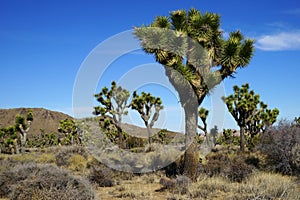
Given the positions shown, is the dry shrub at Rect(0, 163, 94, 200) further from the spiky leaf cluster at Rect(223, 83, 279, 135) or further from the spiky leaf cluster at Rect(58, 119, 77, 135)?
the spiky leaf cluster at Rect(58, 119, 77, 135)

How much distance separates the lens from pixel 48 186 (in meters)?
7.02

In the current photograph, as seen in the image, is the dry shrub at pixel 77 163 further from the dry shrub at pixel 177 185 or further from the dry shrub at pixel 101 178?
the dry shrub at pixel 177 185

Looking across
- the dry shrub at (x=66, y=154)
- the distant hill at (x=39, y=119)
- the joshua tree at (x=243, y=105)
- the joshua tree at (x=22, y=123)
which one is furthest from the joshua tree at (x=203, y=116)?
the distant hill at (x=39, y=119)

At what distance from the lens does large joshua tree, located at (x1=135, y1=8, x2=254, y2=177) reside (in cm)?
1108

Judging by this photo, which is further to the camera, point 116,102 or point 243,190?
point 116,102

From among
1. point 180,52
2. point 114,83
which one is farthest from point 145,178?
point 114,83

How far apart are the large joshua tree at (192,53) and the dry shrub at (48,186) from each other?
15.3 feet

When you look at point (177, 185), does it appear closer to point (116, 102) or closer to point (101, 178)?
point (101, 178)

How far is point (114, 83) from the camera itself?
2541 cm

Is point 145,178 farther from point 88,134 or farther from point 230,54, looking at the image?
point 88,134

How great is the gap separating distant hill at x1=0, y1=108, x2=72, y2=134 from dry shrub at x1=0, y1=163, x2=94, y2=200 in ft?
310

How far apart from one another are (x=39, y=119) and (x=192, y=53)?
353 feet

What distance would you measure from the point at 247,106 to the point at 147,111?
7339 millimetres

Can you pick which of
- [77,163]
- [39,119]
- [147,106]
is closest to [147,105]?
[147,106]
